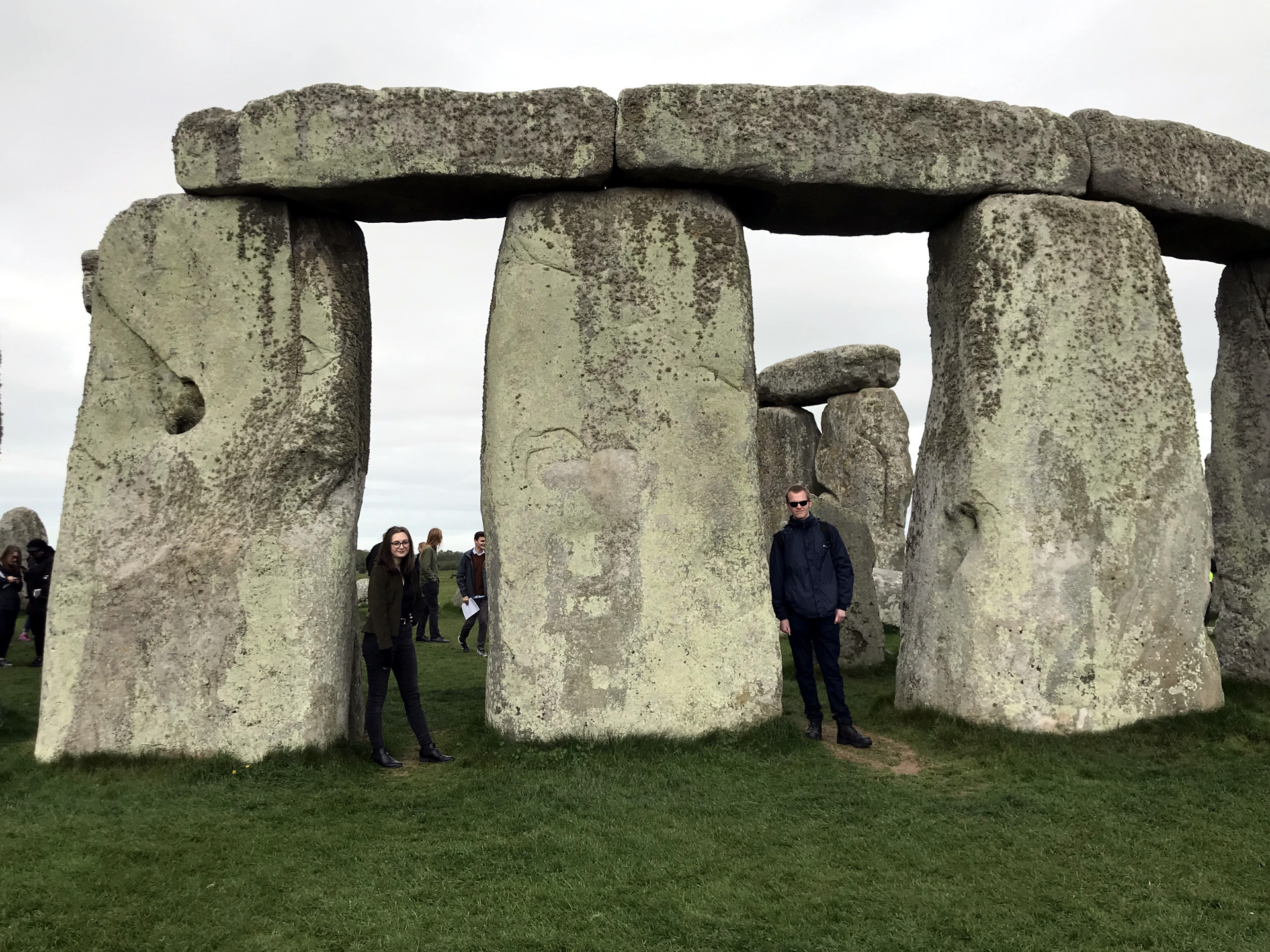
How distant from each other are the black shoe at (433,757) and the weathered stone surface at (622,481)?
36 centimetres

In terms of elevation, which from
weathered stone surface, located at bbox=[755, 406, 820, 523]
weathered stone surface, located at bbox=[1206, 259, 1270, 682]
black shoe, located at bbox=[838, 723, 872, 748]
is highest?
weathered stone surface, located at bbox=[755, 406, 820, 523]

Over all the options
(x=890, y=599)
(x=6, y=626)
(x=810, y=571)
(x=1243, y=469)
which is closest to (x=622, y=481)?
(x=810, y=571)

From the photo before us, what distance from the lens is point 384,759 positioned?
595 cm

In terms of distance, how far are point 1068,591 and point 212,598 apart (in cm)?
510

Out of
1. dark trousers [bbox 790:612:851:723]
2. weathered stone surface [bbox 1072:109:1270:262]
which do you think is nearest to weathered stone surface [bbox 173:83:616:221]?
dark trousers [bbox 790:612:851:723]

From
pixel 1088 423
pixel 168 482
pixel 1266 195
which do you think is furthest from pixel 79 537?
pixel 1266 195

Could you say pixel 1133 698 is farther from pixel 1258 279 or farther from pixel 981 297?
pixel 1258 279

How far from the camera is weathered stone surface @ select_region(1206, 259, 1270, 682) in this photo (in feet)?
A: 25.8

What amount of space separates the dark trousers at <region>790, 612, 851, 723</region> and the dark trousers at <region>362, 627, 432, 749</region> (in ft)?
7.47

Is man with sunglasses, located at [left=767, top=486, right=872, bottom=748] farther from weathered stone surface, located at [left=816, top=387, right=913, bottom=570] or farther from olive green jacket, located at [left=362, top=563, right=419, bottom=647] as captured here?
weathered stone surface, located at [left=816, top=387, right=913, bottom=570]

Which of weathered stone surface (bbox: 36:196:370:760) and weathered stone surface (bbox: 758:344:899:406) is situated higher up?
weathered stone surface (bbox: 758:344:899:406)

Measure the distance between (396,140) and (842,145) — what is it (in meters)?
2.65

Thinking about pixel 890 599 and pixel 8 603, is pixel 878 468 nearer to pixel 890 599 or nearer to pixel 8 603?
pixel 890 599

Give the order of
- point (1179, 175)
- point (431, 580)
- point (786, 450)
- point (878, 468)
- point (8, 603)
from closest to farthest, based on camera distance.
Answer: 1. point (1179, 175)
2. point (8, 603)
3. point (431, 580)
4. point (878, 468)
5. point (786, 450)
